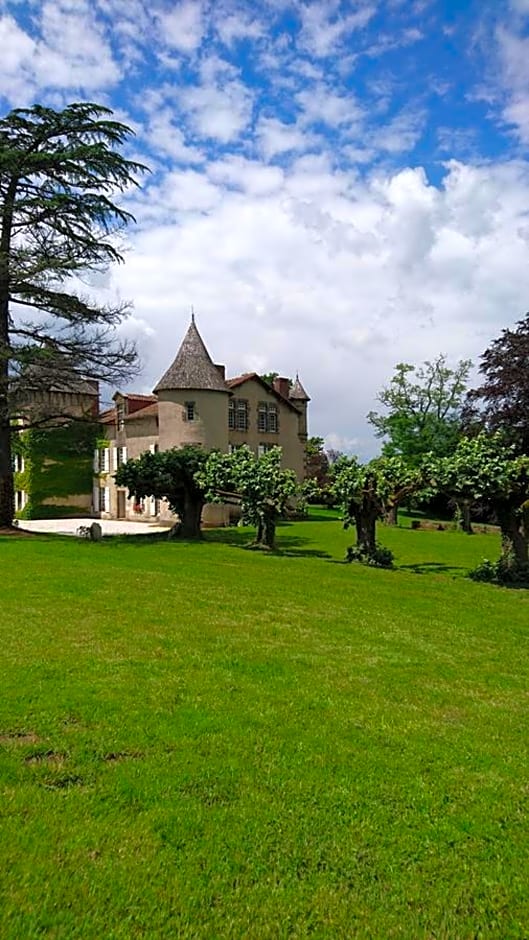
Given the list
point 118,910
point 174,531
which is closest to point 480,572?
point 174,531

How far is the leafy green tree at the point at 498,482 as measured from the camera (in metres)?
17.3

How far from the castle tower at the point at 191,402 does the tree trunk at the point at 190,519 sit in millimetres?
11908

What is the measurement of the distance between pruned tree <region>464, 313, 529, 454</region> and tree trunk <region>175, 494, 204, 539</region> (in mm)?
15517

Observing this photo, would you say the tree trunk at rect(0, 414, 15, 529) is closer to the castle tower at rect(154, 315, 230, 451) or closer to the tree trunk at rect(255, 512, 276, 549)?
the tree trunk at rect(255, 512, 276, 549)

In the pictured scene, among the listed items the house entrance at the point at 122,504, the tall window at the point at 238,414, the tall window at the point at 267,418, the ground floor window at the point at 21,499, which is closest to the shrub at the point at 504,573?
the tall window at the point at 238,414

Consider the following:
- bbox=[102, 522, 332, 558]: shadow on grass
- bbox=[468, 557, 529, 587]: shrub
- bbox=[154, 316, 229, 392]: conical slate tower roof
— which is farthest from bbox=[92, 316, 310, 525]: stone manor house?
bbox=[468, 557, 529, 587]: shrub

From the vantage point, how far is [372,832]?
4.30 meters

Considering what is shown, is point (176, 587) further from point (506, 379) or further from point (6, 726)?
point (506, 379)

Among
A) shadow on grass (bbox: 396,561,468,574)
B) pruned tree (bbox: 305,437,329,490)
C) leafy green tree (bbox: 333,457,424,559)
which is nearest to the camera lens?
leafy green tree (bbox: 333,457,424,559)

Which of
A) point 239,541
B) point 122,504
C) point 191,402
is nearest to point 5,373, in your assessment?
point 239,541

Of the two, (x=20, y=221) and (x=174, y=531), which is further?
(x=174, y=531)

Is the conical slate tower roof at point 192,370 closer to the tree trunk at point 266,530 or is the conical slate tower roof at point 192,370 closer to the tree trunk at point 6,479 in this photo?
the tree trunk at point 6,479

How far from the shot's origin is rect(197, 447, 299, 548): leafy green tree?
22.4 meters

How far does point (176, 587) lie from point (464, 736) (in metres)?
8.86
